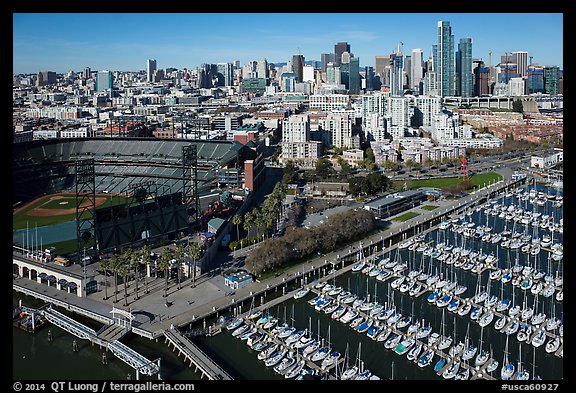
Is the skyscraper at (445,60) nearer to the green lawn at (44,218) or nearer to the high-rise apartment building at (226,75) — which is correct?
the high-rise apartment building at (226,75)

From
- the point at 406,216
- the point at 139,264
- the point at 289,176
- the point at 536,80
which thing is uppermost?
the point at 536,80

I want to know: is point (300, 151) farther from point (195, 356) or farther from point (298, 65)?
point (298, 65)

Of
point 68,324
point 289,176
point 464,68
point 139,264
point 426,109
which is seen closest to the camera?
point 68,324

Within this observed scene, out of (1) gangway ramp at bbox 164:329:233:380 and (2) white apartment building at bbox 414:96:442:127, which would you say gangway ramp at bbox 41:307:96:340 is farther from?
(2) white apartment building at bbox 414:96:442:127

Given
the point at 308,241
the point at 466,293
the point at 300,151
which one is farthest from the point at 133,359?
the point at 300,151

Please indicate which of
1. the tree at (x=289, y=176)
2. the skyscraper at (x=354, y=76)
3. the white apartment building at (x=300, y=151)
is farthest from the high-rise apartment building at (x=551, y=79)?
the tree at (x=289, y=176)
